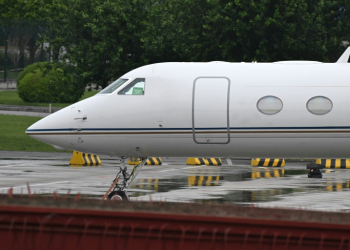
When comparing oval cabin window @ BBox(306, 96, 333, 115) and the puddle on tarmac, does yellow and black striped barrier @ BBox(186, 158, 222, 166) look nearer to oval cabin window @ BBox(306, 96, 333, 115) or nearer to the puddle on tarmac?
the puddle on tarmac

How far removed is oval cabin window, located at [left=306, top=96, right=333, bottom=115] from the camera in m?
14.4

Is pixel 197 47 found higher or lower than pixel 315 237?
higher

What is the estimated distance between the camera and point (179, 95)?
1475 centimetres

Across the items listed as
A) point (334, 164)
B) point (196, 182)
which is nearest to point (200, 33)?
point (334, 164)

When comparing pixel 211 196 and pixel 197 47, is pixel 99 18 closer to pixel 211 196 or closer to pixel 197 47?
pixel 197 47

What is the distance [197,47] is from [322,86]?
17891 mm

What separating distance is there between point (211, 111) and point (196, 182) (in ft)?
22.9

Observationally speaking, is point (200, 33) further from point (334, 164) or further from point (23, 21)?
point (23, 21)

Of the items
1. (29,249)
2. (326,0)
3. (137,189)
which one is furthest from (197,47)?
(29,249)

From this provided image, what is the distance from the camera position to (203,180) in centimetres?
2183

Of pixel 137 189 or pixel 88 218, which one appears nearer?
pixel 88 218

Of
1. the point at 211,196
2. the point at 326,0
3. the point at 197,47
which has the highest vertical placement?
the point at 326,0

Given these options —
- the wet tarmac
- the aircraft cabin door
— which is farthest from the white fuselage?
the wet tarmac

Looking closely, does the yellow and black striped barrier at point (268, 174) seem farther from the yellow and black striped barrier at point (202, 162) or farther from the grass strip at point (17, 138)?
the grass strip at point (17, 138)
